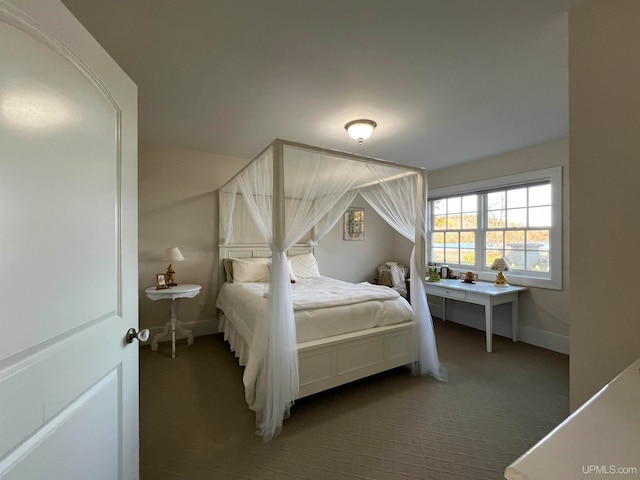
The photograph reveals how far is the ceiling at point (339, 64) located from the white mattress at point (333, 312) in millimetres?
1662

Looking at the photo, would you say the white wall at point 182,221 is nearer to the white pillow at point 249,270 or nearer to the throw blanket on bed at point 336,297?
the white pillow at point 249,270

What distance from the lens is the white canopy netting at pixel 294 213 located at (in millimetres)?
1946

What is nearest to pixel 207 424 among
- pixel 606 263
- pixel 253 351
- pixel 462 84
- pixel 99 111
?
pixel 253 351

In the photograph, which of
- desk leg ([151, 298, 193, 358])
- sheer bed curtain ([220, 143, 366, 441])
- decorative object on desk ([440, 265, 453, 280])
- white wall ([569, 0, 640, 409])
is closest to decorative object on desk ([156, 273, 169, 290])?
desk leg ([151, 298, 193, 358])

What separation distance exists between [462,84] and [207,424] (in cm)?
310

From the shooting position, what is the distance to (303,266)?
Answer: 163 inches

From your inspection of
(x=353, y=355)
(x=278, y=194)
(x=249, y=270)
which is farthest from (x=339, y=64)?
(x=249, y=270)

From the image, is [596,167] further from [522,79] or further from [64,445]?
[64,445]

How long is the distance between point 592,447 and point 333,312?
177 cm

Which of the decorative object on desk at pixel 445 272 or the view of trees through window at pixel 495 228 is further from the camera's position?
the decorative object on desk at pixel 445 272

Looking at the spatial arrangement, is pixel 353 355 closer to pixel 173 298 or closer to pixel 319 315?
pixel 319 315

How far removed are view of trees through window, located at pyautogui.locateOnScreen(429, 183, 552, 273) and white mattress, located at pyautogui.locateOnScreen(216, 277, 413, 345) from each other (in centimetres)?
208

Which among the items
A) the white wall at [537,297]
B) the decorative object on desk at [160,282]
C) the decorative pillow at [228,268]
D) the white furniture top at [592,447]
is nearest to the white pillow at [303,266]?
the decorative pillow at [228,268]

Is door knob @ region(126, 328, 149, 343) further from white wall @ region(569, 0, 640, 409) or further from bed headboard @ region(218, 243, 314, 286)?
bed headboard @ region(218, 243, 314, 286)
